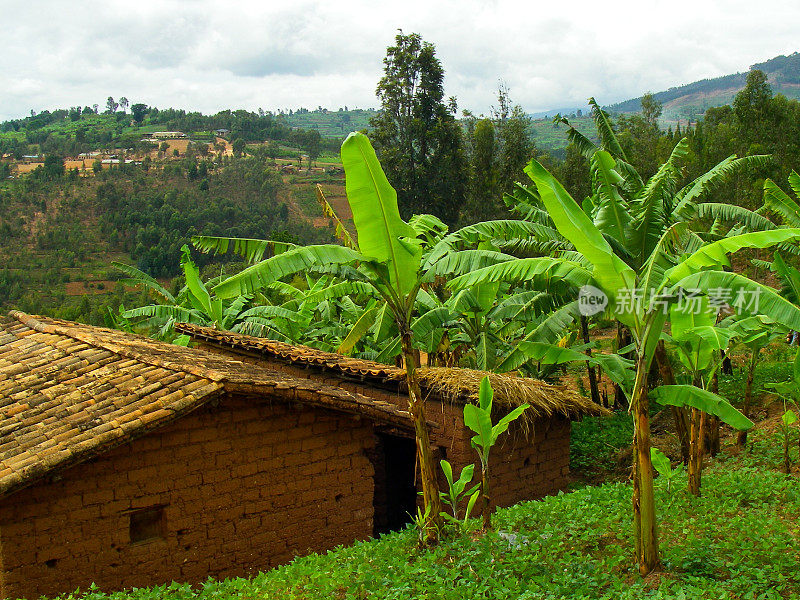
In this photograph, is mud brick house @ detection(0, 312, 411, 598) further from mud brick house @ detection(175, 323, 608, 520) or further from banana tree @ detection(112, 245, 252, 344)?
banana tree @ detection(112, 245, 252, 344)

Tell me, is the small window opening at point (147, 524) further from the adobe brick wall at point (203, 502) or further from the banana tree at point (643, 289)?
the banana tree at point (643, 289)

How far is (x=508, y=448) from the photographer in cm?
950

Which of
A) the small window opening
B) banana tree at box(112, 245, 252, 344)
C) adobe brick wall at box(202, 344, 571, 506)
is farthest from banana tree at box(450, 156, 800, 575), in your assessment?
banana tree at box(112, 245, 252, 344)

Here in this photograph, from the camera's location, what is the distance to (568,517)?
24.2 feet

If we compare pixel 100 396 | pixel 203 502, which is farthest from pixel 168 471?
pixel 100 396

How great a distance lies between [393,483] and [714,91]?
202031 millimetres

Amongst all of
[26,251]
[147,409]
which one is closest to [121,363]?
[147,409]

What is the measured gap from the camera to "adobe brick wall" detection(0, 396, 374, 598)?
626 centimetres

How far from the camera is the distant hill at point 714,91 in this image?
149 metres

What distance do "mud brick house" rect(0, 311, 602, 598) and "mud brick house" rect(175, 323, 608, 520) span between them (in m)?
0.04

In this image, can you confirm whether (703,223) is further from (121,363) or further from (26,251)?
(26,251)

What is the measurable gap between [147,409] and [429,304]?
5.06 meters

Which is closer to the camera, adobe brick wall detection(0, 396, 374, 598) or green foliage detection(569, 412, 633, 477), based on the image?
adobe brick wall detection(0, 396, 374, 598)

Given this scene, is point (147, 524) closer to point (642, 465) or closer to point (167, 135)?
point (642, 465)
